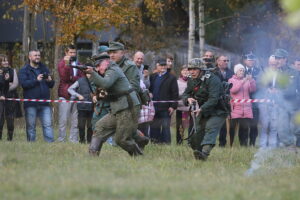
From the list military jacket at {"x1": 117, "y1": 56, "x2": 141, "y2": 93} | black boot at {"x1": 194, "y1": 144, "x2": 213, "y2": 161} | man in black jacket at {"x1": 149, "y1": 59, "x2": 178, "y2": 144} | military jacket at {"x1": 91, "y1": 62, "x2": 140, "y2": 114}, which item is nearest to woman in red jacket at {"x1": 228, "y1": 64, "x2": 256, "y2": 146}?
man in black jacket at {"x1": 149, "y1": 59, "x2": 178, "y2": 144}

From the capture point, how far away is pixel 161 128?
16875 millimetres

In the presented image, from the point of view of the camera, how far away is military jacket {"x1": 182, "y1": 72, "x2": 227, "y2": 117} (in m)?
12.0

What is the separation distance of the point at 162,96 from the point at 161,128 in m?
0.68

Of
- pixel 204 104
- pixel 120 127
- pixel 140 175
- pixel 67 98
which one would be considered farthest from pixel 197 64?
pixel 67 98

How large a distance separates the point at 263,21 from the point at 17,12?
11.4 metres

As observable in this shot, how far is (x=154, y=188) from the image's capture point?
8164 mm

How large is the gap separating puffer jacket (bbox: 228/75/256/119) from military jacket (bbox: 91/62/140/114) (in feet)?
15.6

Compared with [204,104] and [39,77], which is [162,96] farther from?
[204,104]

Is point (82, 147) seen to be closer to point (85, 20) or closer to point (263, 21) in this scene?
point (85, 20)

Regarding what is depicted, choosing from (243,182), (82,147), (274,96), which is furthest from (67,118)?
(243,182)

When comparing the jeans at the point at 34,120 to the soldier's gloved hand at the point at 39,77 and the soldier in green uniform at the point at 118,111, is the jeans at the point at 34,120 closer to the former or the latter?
the soldier's gloved hand at the point at 39,77

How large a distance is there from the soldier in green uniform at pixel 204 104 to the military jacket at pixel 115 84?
0.94m

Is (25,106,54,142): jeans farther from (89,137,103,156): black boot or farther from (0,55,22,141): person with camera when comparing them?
(89,137,103,156): black boot

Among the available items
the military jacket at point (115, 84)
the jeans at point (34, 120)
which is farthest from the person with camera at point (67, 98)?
the military jacket at point (115, 84)
